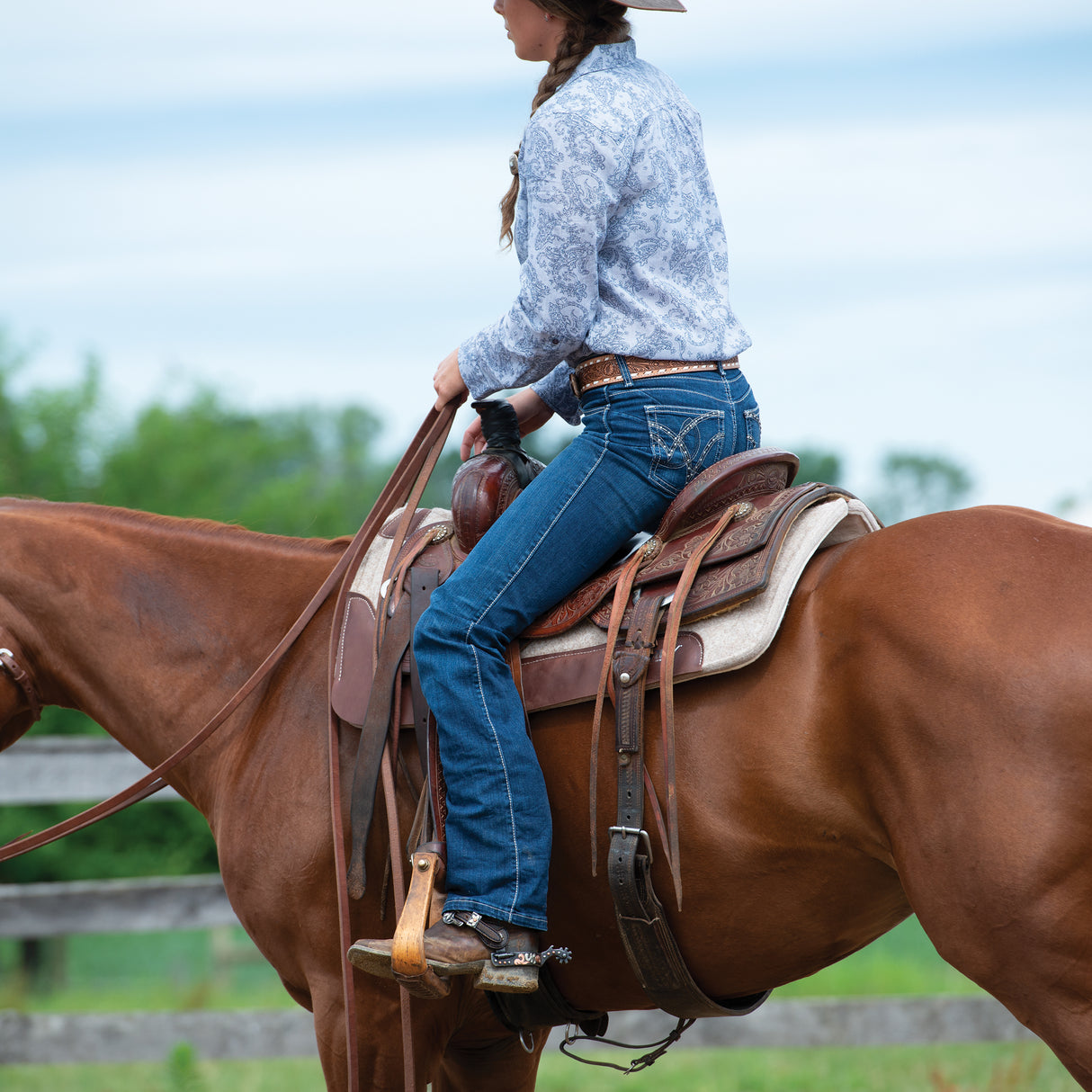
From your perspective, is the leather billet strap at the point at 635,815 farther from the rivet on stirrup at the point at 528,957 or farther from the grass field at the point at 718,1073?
the grass field at the point at 718,1073

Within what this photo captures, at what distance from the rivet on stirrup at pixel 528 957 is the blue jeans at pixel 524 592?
0.07m

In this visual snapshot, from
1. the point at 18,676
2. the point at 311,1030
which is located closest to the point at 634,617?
the point at 18,676

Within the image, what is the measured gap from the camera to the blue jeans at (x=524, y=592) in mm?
2471

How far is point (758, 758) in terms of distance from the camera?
7.50 feet

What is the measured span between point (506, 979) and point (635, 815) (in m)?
0.46

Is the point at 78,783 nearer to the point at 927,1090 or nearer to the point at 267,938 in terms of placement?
the point at 267,938

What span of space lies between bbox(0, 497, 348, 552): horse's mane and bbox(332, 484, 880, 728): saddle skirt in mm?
473

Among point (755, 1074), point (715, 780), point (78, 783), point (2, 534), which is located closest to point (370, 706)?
point (715, 780)

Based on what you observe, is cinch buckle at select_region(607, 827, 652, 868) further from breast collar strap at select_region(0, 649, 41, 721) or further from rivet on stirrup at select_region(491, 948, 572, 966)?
breast collar strap at select_region(0, 649, 41, 721)

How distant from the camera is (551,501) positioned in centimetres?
256

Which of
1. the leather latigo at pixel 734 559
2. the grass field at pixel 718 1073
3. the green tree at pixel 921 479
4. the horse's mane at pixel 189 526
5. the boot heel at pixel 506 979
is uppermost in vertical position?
the leather latigo at pixel 734 559

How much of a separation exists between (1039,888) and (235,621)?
2.15 meters

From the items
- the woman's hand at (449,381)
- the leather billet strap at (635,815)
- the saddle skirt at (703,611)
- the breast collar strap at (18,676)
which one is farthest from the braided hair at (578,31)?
the breast collar strap at (18,676)

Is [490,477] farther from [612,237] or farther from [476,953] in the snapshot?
[476,953]
